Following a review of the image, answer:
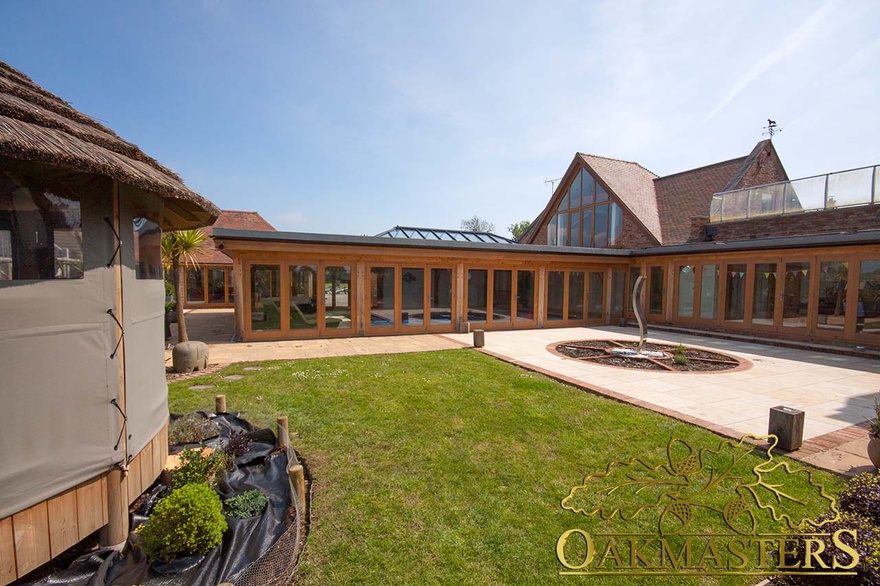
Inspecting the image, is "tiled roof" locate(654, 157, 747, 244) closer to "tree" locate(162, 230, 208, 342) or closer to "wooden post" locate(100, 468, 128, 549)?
"tree" locate(162, 230, 208, 342)

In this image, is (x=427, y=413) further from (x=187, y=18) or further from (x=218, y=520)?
Result: (x=187, y=18)

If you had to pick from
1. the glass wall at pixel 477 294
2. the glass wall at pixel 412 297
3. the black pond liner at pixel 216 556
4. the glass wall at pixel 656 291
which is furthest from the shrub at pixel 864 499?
the glass wall at pixel 656 291

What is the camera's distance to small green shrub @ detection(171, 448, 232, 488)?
Result: 3656 millimetres

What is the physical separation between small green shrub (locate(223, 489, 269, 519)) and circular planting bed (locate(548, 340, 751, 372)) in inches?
327

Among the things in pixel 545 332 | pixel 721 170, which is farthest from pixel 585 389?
pixel 721 170

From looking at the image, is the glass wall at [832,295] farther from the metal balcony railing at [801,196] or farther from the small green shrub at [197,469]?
the small green shrub at [197,469]

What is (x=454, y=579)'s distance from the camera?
2809mm

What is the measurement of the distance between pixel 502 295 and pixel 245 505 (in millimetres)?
13198

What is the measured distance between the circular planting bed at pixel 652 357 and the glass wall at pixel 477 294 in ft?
12.9

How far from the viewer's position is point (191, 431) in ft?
16.1

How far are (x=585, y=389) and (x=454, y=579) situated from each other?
5356 mm

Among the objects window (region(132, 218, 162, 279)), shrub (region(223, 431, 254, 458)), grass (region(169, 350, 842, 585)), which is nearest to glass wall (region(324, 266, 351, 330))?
grass (region(169, 350, 842, 585))

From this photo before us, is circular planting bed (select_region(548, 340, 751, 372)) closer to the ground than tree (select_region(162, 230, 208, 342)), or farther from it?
closer to the ground

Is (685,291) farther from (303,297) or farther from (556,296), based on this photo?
(303,297)
